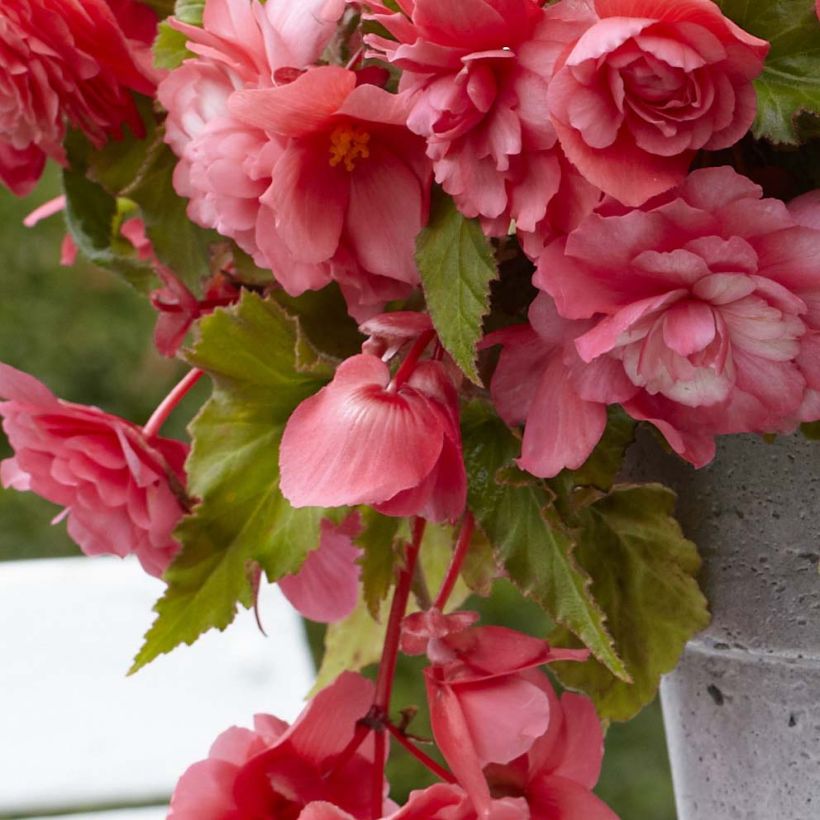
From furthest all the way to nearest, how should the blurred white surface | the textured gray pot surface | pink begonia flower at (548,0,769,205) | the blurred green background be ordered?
1. the blurred green background
2. the blurred white surface
3. the textured gray pot surface
4. pink begonia flower at (548,0,769,205)

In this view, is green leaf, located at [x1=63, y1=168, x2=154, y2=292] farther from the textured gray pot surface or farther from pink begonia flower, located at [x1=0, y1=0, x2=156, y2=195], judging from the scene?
the textured gray pot surface

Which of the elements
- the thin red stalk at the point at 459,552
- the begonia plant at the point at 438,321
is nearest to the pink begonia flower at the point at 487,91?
the begonia plant at the point at 438,321

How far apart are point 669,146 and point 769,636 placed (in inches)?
6.6

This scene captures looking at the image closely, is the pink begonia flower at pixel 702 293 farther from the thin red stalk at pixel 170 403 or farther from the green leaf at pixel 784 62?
the thin red stalk at pixel 170 403

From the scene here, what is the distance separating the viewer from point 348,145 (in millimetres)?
319

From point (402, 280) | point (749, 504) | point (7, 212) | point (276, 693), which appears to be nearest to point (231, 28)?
point (402, 280)

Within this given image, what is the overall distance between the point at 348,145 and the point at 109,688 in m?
0.86

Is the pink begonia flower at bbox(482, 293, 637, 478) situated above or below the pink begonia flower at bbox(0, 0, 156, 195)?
below

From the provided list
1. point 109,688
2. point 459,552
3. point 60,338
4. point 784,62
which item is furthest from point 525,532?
point 60,338

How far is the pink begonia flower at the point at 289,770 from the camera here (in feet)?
1.17

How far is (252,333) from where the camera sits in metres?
0.37

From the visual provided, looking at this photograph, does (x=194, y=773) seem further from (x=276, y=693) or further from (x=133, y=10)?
(x=276, y=693)

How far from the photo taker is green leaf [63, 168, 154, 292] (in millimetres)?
444

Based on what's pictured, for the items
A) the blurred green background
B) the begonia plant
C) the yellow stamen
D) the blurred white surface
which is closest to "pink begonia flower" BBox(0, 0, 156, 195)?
the begonia plant
